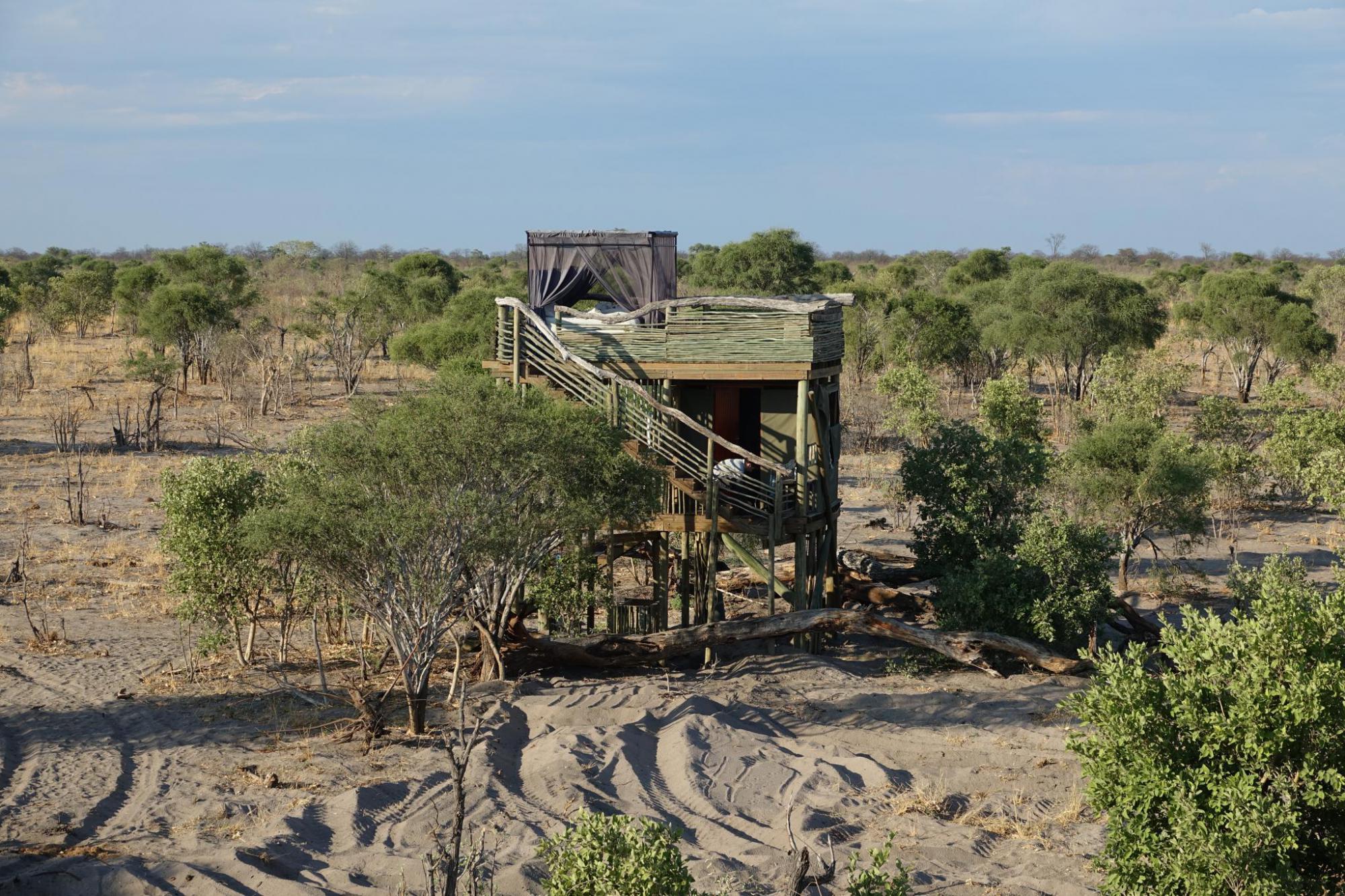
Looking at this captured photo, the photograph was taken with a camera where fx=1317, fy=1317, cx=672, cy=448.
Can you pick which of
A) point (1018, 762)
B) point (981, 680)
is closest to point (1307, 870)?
point (1018, 762)

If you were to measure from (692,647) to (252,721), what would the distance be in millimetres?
5553

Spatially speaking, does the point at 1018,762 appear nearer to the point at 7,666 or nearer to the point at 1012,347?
the point at 7,666

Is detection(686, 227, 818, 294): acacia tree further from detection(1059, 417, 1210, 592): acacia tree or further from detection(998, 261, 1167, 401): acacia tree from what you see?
detection(1059, 417, 1210, 592): acacia tree

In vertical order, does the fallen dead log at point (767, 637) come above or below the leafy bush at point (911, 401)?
below

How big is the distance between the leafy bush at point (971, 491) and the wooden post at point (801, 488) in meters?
2.02

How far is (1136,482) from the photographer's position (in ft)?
72.4

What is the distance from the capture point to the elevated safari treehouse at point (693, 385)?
17.7 metres

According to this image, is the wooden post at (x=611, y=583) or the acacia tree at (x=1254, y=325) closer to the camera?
the wooden post at (x=611, y=583)

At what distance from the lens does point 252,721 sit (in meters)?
15.5

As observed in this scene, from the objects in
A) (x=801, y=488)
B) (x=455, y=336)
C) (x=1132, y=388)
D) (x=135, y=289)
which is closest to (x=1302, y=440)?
(x=1132, y=388)

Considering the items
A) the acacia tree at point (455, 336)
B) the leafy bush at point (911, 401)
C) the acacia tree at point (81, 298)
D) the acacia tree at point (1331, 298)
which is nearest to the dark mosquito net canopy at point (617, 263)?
the leafy bush at point (911, 401)

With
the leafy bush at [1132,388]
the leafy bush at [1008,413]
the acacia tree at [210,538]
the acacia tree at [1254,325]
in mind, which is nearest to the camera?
the acacia tree at [210,538]

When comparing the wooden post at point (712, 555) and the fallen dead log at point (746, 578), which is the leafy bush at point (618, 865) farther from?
the fallen dead log at point (746, 578)

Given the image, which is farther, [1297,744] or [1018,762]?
[1018,762]
